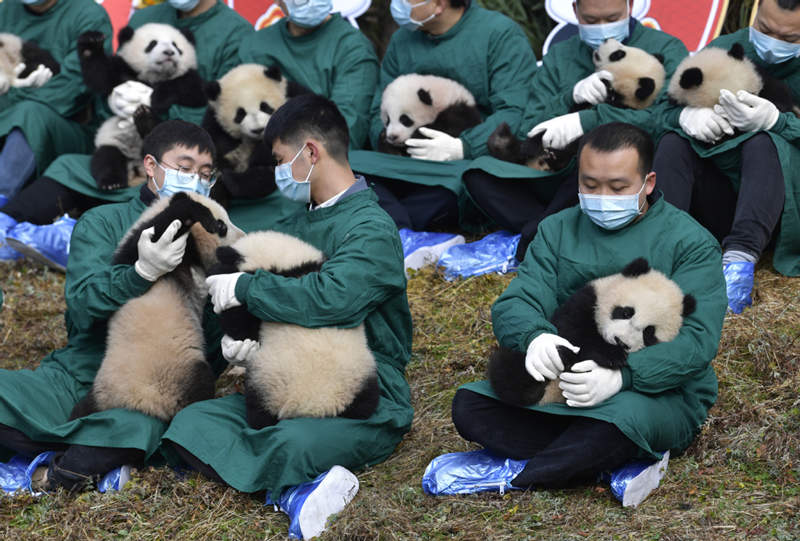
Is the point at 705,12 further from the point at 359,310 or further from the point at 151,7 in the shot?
the point at 359,310

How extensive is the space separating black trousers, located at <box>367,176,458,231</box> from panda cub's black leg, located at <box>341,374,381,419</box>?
8.47ft

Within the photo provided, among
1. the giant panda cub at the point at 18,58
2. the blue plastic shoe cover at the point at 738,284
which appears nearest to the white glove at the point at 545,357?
the blue plastic shoe cover at the point at 738,284

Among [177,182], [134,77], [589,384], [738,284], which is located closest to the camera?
[589,384]

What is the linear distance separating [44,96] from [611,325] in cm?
522

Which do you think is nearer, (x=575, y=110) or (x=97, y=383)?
(x=97, y=383)

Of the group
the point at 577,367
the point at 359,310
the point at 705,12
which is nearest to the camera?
the point at 577,367

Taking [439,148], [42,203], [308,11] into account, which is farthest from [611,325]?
[42,203]

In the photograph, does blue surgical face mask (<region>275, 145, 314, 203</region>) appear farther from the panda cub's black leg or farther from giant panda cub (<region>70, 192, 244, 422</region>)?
the panda cub's black leg

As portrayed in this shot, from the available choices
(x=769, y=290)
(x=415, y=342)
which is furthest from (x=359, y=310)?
(x=769, y=290)

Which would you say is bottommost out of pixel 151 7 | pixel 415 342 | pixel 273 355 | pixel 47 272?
pixel 47 272

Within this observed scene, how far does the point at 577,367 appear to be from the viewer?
3355mm

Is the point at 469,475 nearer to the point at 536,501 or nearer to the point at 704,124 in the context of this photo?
the point at 536,501

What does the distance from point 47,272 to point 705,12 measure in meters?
5.10

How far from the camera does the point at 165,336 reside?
377cm
